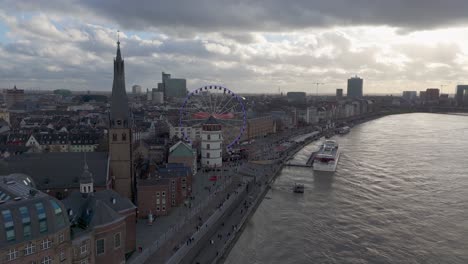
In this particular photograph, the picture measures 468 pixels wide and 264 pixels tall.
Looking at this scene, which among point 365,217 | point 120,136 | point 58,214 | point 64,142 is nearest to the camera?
point 58,214

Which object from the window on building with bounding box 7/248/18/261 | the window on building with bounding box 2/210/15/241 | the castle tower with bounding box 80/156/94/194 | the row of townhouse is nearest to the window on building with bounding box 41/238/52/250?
the window on building with bounding box 7/248/18/261

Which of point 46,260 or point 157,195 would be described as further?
point 157,195

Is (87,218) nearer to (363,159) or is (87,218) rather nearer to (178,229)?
(178,229)

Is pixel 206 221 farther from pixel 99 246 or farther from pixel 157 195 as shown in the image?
pixel 99 246

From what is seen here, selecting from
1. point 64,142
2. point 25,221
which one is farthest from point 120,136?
point 64,142

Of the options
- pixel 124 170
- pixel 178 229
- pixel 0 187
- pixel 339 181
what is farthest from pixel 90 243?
pixel 339 181

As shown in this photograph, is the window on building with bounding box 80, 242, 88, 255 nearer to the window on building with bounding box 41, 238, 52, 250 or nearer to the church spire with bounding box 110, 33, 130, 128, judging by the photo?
the window on building with bounding box 41, 238, 52, 250

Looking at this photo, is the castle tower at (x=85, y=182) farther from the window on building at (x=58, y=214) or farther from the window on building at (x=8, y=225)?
the window on building at (x=8, y=225)

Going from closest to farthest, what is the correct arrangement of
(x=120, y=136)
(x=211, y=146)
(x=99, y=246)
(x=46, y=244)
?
(x=46, y=244) → (x=99, y=246) → (x=120, y=136) → (x=211, y=146)

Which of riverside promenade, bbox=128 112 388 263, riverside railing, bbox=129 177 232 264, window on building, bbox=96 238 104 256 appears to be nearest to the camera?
window on building, bbox=96 238 104 256
